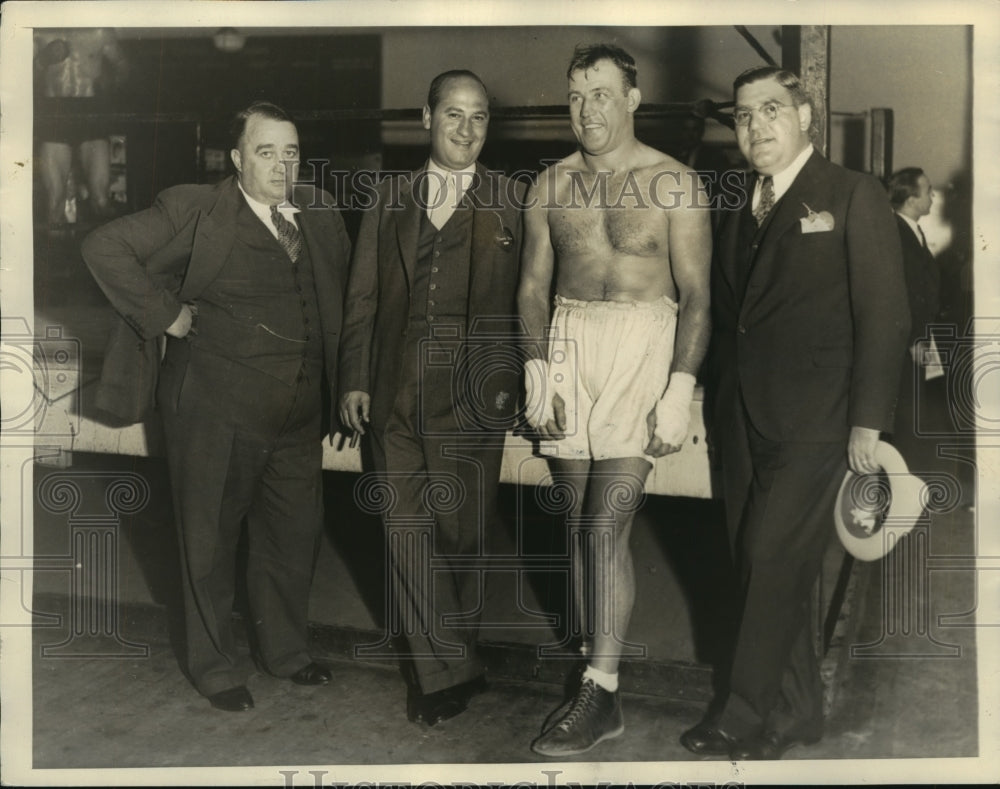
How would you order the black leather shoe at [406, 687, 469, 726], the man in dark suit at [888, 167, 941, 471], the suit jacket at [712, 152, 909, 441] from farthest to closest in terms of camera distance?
1. the black leather shoe at [406, 687, 469, 726]
2. the man in dark suit at [888, 167, 941, 471]
3. the suit jacket at [712, 152, 909, 441]

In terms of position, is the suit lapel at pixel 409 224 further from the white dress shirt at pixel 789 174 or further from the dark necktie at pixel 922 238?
the dark necktie at pixel 922 238

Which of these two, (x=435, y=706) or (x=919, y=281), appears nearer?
(x=919, y=281)

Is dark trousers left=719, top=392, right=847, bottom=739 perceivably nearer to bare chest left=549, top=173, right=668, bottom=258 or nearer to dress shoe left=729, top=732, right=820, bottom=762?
dress shoe left=729, top=732, right=820, bottom=762

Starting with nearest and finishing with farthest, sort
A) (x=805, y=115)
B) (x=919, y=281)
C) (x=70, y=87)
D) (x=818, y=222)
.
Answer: (x=818, y=222) → (x=805, y=115) → (x=919, y=281) → (x=70, y=87)

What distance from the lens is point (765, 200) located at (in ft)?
9.94

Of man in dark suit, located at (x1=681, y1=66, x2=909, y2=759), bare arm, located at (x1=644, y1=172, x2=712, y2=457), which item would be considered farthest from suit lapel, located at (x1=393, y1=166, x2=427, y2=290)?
man in dark suit, located at (x1=681, y1=66, x2=909, y2=759)

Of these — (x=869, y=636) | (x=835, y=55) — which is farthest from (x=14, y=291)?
(x=869, y=636)

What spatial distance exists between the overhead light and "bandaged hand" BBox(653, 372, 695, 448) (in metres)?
2.01

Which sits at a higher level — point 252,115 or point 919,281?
point 252,115

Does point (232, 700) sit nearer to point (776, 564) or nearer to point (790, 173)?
point (776, 564)

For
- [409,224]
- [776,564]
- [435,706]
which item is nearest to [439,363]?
[409,224]

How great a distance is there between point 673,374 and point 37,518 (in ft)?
7.92

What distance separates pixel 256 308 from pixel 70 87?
109 centimetres

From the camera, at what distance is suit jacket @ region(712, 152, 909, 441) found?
2926mm
